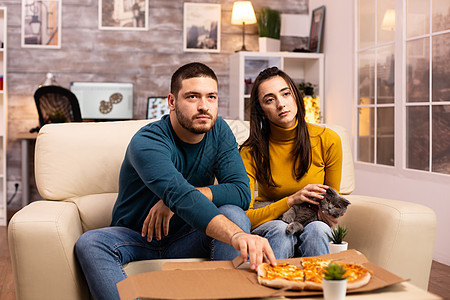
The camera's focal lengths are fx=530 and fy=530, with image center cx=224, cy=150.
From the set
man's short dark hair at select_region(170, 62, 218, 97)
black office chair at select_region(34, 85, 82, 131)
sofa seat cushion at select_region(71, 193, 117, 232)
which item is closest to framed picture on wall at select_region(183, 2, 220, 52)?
black office chair at select_region(34, 85, 82, 131)

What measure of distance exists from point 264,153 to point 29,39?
3.65 metres

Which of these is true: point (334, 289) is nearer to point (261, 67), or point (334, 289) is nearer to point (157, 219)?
point (157, 219)

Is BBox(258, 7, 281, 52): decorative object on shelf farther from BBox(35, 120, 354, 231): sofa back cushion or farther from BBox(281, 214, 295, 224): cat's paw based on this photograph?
BBox(281, 214, 295, 224): cat's paw

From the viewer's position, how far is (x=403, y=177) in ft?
12.2

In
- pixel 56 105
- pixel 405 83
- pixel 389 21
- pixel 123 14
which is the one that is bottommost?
pixel 56 105

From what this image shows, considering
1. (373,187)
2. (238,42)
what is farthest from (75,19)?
(373,187)

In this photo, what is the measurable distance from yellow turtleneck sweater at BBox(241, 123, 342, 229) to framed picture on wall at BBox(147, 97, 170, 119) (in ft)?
9.40

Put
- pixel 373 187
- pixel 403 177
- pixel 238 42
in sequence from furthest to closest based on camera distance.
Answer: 1. pixel 238 42
2. pixel 373 187
3. pixel 403 177

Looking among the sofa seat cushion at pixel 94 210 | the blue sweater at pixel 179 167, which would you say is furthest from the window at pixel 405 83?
the sofa seat cushion at pixel 94 210

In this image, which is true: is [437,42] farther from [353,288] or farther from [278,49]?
[353,288]

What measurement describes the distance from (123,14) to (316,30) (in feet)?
6.19

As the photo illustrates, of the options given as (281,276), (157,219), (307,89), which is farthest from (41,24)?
(281,276)

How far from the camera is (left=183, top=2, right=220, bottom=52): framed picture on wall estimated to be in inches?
207

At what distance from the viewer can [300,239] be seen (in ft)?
6.38
